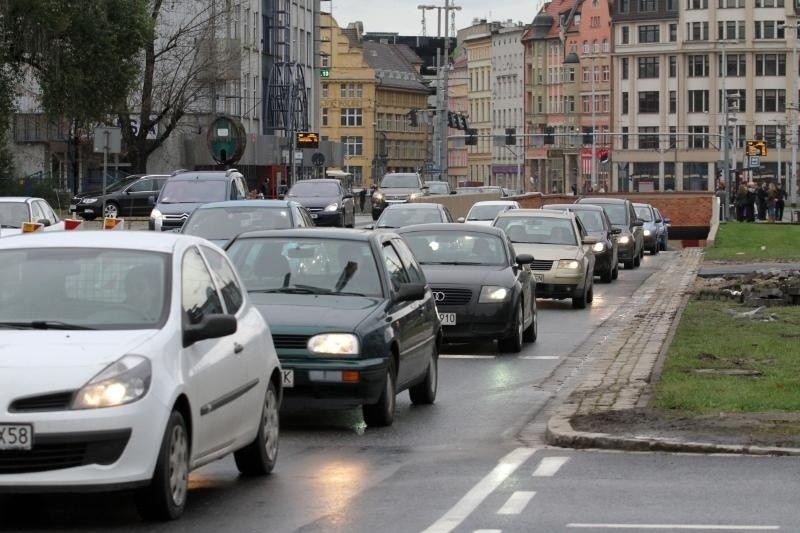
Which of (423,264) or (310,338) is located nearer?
(310,338)

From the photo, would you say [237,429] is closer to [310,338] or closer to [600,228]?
[310,338]

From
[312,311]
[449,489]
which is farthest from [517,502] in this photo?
[312,311]

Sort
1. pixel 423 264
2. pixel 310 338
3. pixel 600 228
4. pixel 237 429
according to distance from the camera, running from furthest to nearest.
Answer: pixel 600 228, pixel 423 264, pixel 310 338, pixel 237 429

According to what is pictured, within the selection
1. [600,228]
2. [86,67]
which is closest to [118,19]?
[86,67]

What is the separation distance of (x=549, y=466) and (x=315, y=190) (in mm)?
46710

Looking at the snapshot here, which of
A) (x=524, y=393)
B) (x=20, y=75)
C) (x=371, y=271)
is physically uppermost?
(x=20, y=75)

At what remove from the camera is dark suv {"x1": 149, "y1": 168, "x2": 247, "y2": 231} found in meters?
41.2

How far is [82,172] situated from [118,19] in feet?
82.0

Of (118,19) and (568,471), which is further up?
(118,19)

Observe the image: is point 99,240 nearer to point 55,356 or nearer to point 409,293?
point 55,356

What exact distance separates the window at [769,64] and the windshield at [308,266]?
149462mm

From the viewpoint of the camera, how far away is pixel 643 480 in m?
11.1

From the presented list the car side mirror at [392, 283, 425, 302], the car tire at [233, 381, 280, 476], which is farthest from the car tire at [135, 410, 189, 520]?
the car side mirror at [392, 283, 425, 302]

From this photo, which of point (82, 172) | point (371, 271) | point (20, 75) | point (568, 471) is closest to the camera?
point (568, 471)
